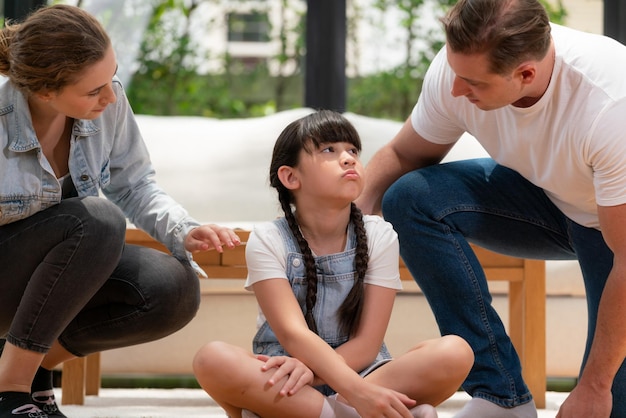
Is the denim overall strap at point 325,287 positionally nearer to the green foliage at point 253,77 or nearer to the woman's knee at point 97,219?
the woman's knee at point 97,219

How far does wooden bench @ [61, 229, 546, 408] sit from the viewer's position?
2162 millimetres

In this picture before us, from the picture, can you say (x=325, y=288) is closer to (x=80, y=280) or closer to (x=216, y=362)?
(x=216, y=362)

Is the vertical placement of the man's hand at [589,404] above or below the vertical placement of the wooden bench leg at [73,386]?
above

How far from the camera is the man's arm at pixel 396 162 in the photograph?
185 cm

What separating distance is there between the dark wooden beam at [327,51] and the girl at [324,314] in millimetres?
2044

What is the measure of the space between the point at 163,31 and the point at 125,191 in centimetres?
211

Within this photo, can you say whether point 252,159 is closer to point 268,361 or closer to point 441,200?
point 441,200

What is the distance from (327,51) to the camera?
3.69 meters

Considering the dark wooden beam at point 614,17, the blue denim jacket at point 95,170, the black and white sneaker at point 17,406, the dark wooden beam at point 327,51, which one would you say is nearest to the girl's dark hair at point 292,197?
the blue denim jacket at point 95,170

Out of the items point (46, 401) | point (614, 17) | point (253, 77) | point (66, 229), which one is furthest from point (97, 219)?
point (614, 17)

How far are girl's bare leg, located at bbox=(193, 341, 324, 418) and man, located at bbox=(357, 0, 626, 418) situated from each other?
1.05 ft

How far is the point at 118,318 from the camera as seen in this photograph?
1688mm

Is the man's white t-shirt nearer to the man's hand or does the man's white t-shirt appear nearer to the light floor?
the man's hand

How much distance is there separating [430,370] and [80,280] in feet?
2.07
